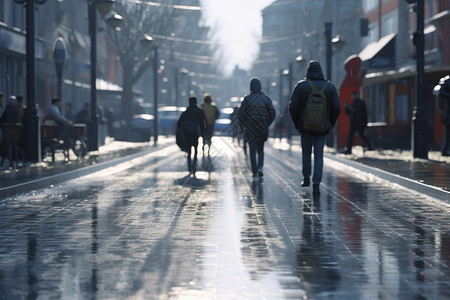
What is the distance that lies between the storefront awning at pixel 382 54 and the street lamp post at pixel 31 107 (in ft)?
87.2

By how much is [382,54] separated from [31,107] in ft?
104

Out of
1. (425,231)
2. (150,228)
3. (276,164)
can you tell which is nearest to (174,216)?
(150,228)

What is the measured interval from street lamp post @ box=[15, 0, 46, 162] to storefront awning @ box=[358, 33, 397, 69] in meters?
26.6

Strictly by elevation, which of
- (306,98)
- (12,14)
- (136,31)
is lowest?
(306,98)

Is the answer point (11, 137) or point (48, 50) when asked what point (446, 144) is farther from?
point (48, 50)

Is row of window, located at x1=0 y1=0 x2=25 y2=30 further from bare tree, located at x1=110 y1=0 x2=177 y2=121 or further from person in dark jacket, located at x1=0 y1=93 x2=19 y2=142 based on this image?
bare tree, located at x1=110 y1=0 x2=177 y2=121

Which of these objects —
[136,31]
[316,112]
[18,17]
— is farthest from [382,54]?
[316,112]

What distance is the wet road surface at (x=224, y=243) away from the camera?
305 inches

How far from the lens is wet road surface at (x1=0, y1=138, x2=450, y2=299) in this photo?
7.75m

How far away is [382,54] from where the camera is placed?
53688 mm

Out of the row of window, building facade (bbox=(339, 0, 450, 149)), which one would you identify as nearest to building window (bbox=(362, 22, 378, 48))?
building facade (bbox=(339, 0, 450, 149))

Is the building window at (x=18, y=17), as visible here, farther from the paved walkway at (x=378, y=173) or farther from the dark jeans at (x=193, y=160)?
the dark jeans at (x=193, y=160)

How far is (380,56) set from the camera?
176 ft

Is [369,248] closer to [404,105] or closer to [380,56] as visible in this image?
[404,105]
